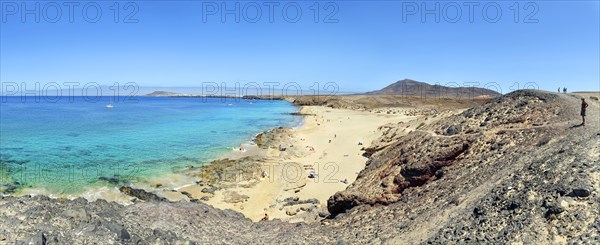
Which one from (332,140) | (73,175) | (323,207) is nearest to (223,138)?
(332,140)

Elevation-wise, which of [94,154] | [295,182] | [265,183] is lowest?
[265,183]

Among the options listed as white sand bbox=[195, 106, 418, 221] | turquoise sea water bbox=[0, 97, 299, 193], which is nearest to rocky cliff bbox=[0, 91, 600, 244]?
white sand bbox=[195, 106, 418, 221]

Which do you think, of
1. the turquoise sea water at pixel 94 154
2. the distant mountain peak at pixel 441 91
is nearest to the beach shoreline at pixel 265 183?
the turquoise sea water at pixel 94 154

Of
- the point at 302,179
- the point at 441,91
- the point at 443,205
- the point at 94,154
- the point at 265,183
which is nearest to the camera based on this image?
the point at 443,205

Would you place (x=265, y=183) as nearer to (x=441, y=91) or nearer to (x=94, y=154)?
(x=94, y=154)

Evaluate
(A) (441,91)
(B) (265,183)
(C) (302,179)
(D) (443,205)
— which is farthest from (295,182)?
(A) (441,91)

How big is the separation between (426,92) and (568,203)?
132 m

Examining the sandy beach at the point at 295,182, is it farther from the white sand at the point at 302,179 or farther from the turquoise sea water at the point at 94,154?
the turquoise sea water at the point at 94,154

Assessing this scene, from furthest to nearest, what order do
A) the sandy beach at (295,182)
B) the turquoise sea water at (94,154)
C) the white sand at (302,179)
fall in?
1. the turquoise sea water at (94,154)
2. the white sand at (302,179)
3. the sandy beach at (295,182)

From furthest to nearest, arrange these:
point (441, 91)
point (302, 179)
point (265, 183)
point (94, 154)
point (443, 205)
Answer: point (441, 91), point (94, 154), point (302, 179), point (265, 183), point (443, 205)

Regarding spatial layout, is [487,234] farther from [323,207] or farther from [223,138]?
[223,138]

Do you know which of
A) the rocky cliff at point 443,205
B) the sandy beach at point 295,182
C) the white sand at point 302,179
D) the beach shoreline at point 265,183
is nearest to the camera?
the rocky cliff at point 443,205

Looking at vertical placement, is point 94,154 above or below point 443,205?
below

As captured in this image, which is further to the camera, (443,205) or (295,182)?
(295,182)
